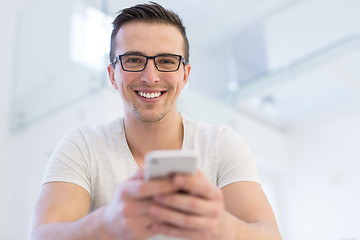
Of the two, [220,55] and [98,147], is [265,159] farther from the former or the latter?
[98,147]

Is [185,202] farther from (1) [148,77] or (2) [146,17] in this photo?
(2) [146,17]

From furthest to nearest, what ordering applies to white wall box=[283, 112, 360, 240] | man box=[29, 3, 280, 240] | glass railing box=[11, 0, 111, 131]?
1. white wall box=[283, 112, 360, 240]
2. glass railing box=[11, 0, 111, 131]
3. man box=[29, 3, 280, 240]

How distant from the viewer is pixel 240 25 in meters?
4.82

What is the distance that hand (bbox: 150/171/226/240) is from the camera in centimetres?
68

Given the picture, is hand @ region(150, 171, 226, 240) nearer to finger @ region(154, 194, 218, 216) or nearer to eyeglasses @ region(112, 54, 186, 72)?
finger @ region(154, 194, 218, 216)

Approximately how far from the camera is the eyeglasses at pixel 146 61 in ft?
4.02

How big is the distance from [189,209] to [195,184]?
0.04 meters

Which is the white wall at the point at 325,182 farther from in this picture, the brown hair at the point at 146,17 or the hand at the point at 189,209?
the hand at the point at 189,209

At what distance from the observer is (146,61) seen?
122cm

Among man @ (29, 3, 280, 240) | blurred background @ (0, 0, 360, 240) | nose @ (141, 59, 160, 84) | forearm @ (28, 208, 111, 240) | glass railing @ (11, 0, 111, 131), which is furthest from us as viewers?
blurred background @ (0, 0, 360, 240)

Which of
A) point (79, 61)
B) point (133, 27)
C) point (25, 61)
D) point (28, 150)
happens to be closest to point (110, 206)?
point (133, 27)

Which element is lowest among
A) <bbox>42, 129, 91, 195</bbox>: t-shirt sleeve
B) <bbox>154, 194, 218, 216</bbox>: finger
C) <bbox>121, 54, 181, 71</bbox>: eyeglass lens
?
<bbox>154, 194, 218, 216</bbox>: finger

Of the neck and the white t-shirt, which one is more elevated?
the neck

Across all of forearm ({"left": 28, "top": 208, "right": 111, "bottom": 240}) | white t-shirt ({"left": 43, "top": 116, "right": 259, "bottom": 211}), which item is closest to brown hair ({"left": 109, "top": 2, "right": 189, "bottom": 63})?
white t-shirt ({"left": 43, "top": 116, "right": 259, "bottom": 211})
